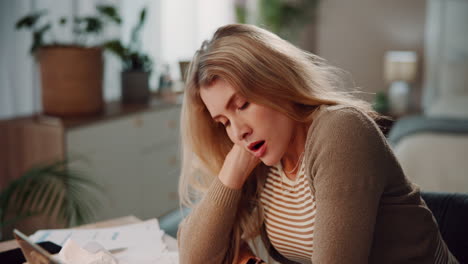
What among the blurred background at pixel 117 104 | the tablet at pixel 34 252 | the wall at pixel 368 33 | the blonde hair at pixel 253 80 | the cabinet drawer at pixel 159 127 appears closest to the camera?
the tablet at pixel 34 252

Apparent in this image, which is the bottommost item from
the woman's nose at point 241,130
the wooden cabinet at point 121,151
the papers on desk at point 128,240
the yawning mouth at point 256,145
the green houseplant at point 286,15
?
the wooden cabinet at point 121,151

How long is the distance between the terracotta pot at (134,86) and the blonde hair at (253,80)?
181cm

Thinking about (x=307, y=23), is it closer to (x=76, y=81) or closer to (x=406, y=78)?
(x=406, y=78)

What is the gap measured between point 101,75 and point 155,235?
4.92ft

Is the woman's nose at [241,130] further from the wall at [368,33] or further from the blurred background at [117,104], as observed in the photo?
the wall at [368,33]

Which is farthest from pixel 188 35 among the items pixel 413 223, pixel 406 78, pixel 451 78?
pixel 413 223

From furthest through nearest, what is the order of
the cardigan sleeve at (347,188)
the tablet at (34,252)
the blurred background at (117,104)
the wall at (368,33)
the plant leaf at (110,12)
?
the wall at (368,33) < the plant leaf at (110,12) < the blurred background at (117,104) < the cardigan sleeve at (347,188) < the tablet at (34,252)

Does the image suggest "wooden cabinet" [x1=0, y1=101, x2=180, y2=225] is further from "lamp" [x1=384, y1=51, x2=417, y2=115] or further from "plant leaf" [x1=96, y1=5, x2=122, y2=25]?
"lamp" [x1=384, y1=51, x2=417, y2=115]

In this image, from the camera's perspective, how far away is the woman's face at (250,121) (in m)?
1.03

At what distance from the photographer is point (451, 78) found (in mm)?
4395

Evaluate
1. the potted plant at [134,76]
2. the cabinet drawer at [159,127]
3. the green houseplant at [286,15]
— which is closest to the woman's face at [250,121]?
the cabinet drawer at [159,127]

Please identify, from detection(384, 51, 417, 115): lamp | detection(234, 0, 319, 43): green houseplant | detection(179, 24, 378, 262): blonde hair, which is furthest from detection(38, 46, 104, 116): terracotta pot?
detection(384, 51, 417, 115): lamp

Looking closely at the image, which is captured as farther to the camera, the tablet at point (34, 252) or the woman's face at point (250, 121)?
the woman's face at point (250, 121)

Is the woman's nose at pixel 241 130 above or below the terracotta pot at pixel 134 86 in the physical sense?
above
